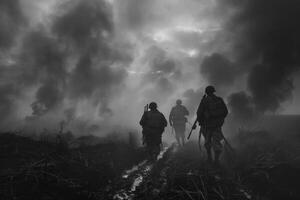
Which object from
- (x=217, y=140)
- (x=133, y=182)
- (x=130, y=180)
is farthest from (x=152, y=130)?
(x=133, y=182)

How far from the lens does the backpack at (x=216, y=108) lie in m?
9.75

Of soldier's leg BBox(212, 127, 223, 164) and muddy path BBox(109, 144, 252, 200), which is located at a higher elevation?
soldier's leg BBox(212, 127, 223, 164)

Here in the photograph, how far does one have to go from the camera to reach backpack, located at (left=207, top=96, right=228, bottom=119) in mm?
9750

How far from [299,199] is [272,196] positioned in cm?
47

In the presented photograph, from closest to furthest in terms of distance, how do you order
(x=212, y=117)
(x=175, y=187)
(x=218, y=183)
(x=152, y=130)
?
(x=175, y=187) → (x=218, y=183) → (x=212, y=117) → (x=152, y=130)

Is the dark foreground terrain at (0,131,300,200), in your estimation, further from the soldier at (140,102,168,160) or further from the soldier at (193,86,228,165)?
the soldier at (140,102,168,160)

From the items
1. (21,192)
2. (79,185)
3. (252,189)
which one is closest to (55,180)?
(79,185)

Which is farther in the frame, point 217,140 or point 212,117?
point 212,117

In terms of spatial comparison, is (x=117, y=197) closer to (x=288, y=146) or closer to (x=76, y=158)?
(x=76, y=158)

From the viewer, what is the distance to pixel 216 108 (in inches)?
386

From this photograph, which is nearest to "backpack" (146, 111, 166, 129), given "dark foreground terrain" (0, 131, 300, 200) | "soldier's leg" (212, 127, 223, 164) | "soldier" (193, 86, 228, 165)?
"soldier" (193, 86, 228, 165)

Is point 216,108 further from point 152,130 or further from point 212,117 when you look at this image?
point 152,130

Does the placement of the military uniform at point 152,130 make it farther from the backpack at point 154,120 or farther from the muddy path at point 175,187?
the muddy path at point 175,187

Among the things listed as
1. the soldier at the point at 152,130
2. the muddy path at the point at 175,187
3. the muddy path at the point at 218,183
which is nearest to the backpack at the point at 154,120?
the soldier at the point at 152,130
